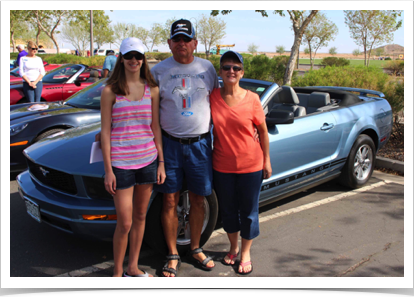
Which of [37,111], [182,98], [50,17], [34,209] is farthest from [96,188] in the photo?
[50,17]

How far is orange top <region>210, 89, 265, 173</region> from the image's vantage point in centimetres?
286

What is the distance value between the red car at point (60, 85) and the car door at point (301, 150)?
567cm

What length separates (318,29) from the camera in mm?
32469

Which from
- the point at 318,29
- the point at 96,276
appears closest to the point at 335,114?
the point at 96,276

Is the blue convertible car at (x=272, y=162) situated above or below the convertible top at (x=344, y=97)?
below

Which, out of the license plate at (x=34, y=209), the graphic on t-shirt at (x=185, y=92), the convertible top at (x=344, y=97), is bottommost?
the license plate at (x=34, y=209)

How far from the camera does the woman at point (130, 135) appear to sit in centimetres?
256

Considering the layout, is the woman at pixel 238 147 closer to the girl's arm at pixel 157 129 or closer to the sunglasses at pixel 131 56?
the girl's arm at pixel 157 129

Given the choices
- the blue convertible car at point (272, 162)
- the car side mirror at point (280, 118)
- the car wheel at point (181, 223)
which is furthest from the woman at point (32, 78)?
the car side mirror at point (280, 118)

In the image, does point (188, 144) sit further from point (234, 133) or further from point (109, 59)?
point (109, 59)

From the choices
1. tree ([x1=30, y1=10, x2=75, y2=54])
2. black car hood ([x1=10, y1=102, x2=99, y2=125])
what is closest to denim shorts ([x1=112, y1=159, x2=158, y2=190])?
black car hood ([x1=10, y1=102, x2=99, y2=125])

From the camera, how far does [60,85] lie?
868 cm

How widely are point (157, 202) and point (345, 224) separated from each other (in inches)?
87.6

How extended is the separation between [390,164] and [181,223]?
4279mm
